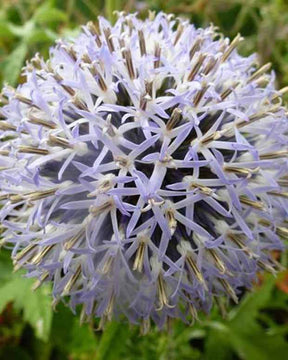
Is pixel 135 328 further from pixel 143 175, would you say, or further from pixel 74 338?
pixel 143 175

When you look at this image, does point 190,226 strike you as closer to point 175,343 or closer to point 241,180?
point 241,180

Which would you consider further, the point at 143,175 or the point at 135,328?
the point at 135,328

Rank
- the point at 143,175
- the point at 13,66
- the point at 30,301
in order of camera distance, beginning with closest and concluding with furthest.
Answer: the point at 143,175 < the point at 30,301 < the point at 13,66

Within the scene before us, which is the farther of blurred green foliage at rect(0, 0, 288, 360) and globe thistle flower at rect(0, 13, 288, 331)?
blurred green foliage at rect(0, 0, 288, 360)

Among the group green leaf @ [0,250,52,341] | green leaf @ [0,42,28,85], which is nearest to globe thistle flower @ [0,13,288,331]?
green leaf @ [0,250,52,341]

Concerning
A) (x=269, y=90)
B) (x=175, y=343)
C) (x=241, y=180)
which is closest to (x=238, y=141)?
(x=241, y=180)

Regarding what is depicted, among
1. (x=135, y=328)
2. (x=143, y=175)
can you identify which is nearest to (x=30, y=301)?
(x=135, y=328)

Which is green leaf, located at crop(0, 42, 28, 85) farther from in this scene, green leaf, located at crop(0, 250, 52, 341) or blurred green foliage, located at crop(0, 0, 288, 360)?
green leaf, located at crop(0, 250, 52, 341)
